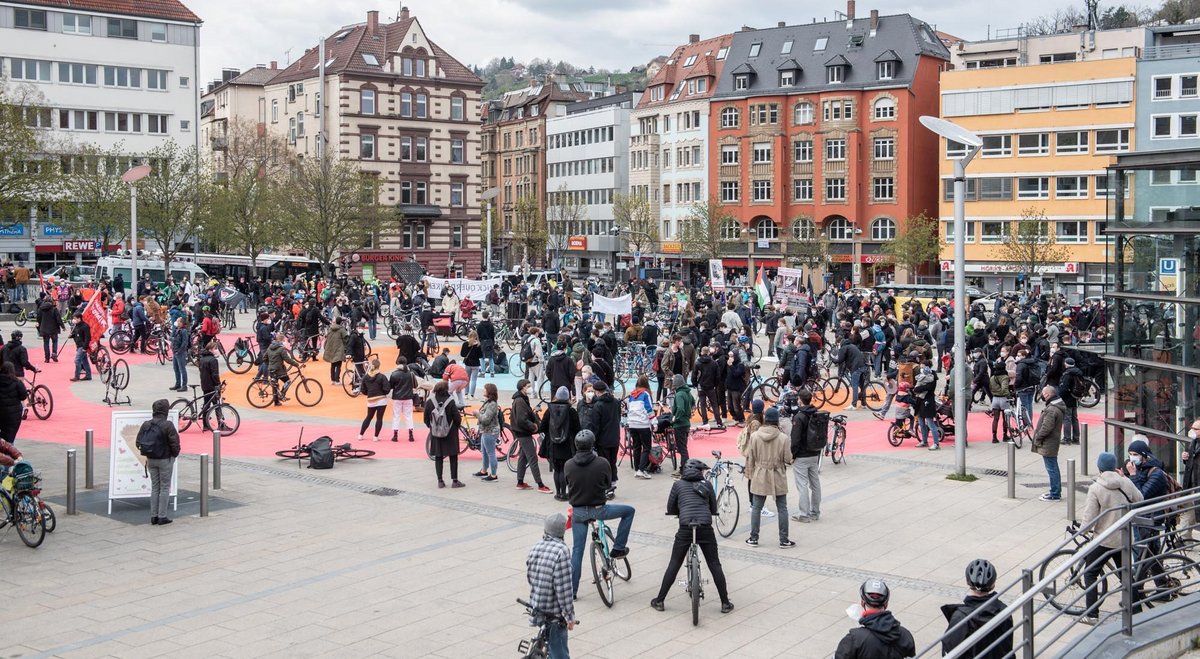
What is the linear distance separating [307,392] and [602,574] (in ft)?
50.4

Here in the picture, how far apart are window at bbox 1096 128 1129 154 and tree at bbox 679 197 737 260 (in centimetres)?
2411

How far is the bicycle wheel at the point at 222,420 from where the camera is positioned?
22266 millimetres

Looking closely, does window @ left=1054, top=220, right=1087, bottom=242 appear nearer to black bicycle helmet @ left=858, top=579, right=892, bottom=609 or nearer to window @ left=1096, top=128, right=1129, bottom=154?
window @ left=1096, top=128, right=1129, bottom=154

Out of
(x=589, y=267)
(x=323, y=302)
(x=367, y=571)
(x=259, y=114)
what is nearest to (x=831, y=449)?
(x=367, y=571)

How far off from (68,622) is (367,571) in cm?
301

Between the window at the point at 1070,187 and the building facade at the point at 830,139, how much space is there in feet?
28.5

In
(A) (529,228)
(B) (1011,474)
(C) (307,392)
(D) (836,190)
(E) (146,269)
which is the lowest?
(B) (1011,474)

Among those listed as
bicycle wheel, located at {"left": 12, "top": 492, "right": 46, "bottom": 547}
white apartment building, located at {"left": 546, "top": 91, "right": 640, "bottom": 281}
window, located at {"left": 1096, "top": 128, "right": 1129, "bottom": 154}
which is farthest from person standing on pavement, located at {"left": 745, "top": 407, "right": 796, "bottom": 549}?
white apartment building, located at {"left": 546, "top": 91, "right": 640, "bottom": 281}

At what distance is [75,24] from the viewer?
71.8 meters

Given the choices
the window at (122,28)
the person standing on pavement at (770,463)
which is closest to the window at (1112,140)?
the window at (122,28)

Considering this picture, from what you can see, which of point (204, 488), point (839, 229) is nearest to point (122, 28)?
point (839, 229)

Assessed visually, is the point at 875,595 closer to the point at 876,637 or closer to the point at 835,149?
the point at 876,637

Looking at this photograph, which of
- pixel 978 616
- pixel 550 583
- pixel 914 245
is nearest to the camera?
pixel 978 616

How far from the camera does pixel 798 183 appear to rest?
8006 cm
